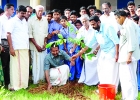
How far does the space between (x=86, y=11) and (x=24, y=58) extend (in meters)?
2.07

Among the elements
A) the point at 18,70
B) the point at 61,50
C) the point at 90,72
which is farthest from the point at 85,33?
the point at 18,70

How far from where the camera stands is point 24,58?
7199 millimetres

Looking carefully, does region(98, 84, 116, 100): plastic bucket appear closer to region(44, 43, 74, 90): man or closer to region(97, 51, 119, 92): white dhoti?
region(97, 51, 119, 92): white dhoti

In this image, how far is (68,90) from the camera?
22.6ft

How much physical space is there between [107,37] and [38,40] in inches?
76.3

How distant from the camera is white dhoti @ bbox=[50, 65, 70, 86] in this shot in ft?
24.1

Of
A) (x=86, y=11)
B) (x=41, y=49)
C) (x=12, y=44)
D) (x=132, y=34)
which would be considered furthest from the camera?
(x=86, y=11)

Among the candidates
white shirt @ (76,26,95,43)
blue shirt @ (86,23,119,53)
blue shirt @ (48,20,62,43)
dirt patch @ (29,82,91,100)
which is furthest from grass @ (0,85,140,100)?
blue shirt @ (48,20,62,43)

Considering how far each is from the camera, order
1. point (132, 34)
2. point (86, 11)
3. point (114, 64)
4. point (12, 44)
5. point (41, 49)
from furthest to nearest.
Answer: point (86, 11), point (41, 49), point (12, 44), point (114, 64), point (132, 34)

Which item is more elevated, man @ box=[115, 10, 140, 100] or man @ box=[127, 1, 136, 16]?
man @ box=[127, 1, 136, 16]

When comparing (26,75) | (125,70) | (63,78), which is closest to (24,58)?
(26,75)

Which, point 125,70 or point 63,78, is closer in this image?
point 125,70

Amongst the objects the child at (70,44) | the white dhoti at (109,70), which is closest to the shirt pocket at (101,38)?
the white dhoti at (109,70)

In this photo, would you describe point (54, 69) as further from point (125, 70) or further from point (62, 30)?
point (125, 70)
